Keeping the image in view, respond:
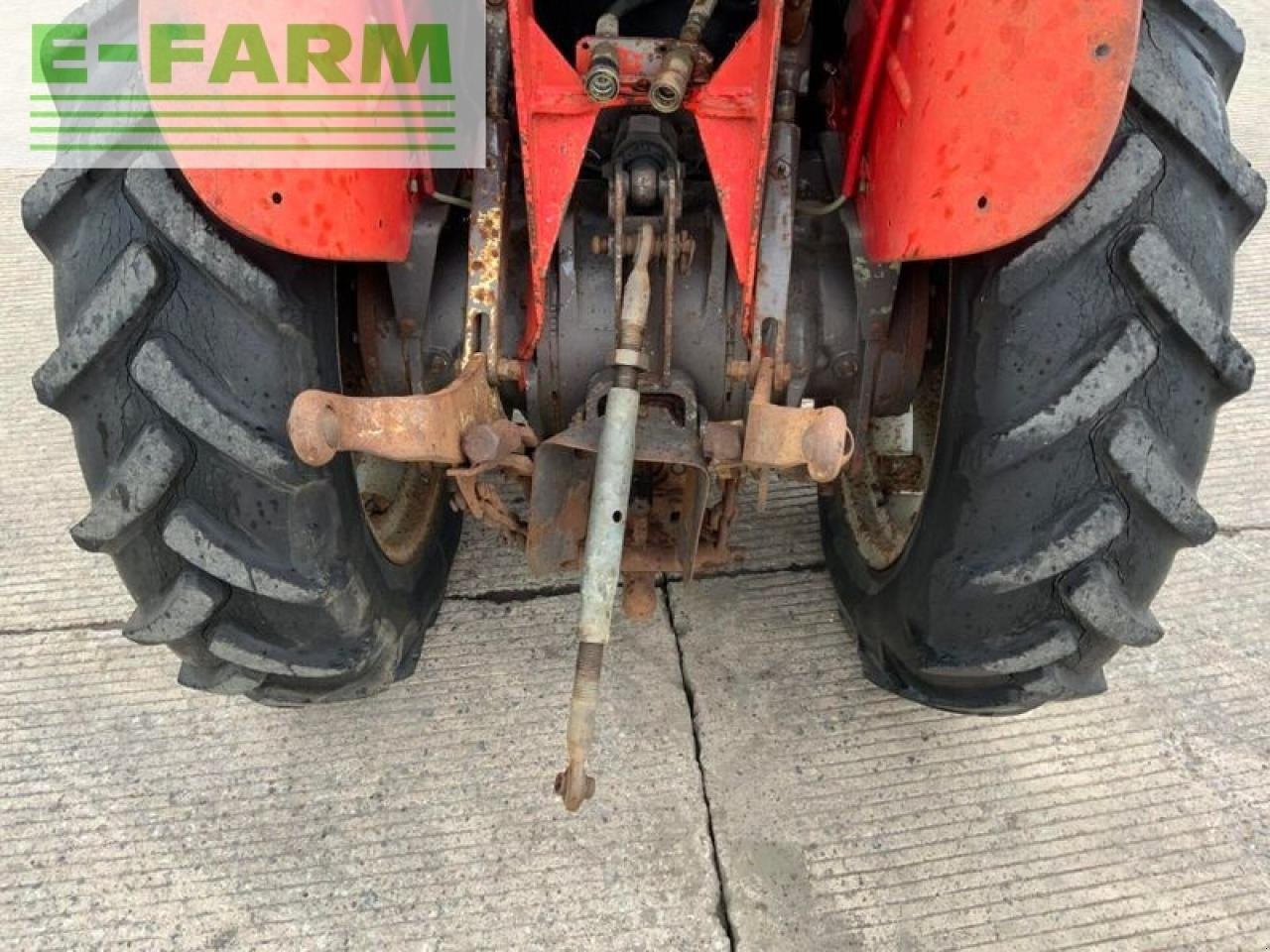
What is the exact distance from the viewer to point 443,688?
78.7 inches

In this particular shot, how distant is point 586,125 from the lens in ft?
4.27

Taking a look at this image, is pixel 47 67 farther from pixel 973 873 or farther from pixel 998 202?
pixel 973 873

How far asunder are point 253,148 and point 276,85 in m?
0.07

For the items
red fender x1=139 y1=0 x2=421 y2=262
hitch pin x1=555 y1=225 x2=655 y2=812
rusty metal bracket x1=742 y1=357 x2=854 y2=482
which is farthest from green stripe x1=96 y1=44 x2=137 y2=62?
rusty metal bracket x1=742 y1=357 x2=854 y2=482

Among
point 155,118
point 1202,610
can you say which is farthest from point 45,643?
point 1202,610

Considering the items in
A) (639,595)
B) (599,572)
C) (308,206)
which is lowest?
(639,595)

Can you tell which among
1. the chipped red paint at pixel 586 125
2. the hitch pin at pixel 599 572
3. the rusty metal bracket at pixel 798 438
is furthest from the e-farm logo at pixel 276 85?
the rusty metal bracket at pixel 798 438

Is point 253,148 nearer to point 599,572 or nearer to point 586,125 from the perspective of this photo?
point 586,125

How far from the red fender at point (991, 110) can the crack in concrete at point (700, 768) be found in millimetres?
A: 990

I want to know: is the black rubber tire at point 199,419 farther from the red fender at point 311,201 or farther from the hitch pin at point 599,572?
the hitch pin at point 599,572

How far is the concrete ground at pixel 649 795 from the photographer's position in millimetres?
1647

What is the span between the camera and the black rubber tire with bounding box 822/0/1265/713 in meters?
1.26

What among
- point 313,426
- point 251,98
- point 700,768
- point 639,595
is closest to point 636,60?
point 251,98

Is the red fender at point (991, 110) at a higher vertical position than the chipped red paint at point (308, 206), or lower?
higher
